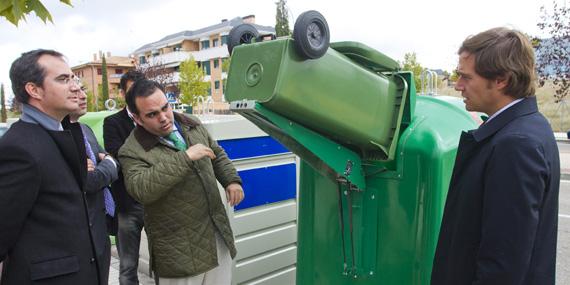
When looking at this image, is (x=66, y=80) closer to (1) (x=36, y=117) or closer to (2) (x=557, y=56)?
(1) (x=36, y=117)

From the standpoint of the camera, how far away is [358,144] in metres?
2.14

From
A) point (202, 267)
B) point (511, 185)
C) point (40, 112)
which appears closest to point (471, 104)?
point (511, 185)

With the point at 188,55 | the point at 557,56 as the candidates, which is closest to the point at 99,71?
the point at 188,55

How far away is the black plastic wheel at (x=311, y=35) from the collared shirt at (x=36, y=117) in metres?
1.06

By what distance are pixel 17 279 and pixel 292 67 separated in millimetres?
1303

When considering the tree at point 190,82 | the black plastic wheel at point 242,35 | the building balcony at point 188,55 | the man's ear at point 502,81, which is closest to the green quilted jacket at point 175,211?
the black plastic wheel at point 242,35

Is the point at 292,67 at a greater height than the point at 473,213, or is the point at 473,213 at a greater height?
the point at 292,67

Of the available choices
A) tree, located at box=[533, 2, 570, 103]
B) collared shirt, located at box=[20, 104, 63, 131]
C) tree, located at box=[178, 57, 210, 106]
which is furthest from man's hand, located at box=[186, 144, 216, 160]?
tree, located at box=[178, 57, 210, 106]

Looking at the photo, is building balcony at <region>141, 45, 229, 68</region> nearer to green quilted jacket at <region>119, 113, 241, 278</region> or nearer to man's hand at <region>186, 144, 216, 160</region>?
green quilted jacket at <region>119, 113, 241, 278</region>

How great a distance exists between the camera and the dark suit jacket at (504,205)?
1391 mm

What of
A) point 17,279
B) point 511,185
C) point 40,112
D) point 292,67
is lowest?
point 17,279

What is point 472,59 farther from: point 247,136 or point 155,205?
point 247,136

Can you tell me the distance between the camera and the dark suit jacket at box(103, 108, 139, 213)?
319cm

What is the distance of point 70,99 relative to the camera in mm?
1931
